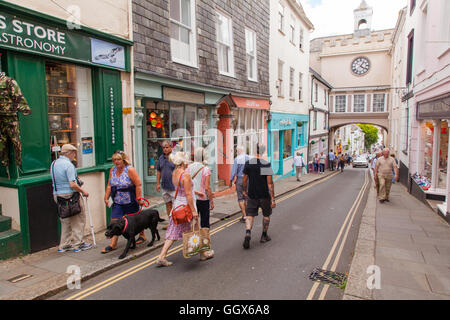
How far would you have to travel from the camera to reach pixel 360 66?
3547cm

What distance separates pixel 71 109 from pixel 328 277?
19.7 feet

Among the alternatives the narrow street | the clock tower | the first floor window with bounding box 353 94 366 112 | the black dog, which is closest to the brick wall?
the black dog

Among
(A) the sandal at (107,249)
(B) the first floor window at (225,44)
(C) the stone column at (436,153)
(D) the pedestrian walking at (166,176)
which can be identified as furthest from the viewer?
(B) the first floor window at (225,44)

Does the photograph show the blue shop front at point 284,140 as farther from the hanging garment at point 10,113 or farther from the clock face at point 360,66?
the clock face at point 360,66

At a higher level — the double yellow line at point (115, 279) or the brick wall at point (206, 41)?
the brick wall at point (206, 41)

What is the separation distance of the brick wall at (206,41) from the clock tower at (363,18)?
3267 cm

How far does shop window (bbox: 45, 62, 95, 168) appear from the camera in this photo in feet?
20.5

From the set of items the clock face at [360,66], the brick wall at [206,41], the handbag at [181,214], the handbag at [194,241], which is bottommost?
the handbag at [194,241]

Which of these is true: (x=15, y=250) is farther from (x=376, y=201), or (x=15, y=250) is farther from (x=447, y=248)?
(x=376, y=201)

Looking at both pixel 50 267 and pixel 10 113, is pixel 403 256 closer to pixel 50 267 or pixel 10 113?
pixel 50 267

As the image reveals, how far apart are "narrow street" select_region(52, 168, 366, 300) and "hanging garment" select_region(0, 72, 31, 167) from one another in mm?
2675

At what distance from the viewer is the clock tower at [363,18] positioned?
42.1 m

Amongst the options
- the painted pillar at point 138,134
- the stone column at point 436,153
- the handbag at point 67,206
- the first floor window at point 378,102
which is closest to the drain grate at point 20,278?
the handbag at point 67,206

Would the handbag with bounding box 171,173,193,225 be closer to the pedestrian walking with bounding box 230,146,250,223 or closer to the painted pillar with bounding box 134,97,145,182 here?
the pedestrian walking with bounding box 230,146,250,223
